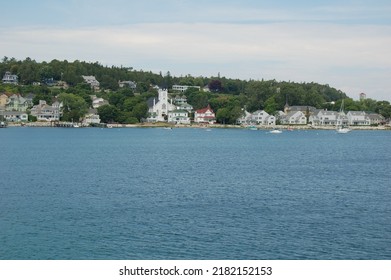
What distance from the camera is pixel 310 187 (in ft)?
98.7

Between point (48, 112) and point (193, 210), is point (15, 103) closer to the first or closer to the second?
point (48, 112)

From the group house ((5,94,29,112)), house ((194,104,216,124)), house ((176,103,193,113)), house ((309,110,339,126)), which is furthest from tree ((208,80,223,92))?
house ((5,94,29,112))

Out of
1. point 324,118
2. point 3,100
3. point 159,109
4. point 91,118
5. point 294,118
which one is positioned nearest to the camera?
point 91,118

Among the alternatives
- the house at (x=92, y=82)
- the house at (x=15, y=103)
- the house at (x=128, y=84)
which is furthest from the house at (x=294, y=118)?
the house at (x=92, y=82)

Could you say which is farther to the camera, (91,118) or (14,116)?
(14,116)

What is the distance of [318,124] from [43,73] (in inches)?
2286

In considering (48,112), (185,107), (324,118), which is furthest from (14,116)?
(324,118)

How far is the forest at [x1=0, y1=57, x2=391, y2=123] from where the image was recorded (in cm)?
10950

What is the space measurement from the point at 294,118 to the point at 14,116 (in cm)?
4708

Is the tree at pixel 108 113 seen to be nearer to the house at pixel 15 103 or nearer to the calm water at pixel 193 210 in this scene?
the house at pixel 15 103

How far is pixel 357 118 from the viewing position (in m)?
115

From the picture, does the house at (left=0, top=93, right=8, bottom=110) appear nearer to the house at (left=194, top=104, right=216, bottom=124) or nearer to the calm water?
the house at (left=194, top=104, right=216, bottom=124)

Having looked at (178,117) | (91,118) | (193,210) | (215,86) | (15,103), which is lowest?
(193,210)

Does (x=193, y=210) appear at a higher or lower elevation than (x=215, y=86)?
lower
